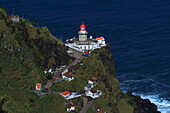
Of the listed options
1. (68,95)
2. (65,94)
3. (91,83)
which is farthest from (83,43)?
(65,94)

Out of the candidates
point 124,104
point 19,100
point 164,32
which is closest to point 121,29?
point 164,32

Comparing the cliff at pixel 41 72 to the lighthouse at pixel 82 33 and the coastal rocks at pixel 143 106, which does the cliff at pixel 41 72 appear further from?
the lighthouse at pixel 82 33

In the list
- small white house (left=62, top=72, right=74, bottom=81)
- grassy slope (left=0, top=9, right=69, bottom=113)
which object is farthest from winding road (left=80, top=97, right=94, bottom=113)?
small white house (left=62, top=72, right=74, bottom=81)

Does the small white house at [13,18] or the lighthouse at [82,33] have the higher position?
the small white house at [13,18]

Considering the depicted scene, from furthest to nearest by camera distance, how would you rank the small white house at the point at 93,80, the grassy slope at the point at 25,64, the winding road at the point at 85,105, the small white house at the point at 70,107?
the small white house at the point at 93,80 → the winding road at the point at 85,105 → the small white house at the point at 70,107 → the grassy slope at the point at 25,64

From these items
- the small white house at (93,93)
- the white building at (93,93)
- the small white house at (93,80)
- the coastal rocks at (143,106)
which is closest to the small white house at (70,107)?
the white building at (93,93)

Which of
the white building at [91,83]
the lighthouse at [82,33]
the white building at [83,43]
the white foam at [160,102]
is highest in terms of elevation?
the lighthouse at [82,33]

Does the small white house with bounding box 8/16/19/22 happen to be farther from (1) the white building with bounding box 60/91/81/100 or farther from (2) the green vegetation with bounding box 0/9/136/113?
(1) the white building with bounding box 60/91/81/100
